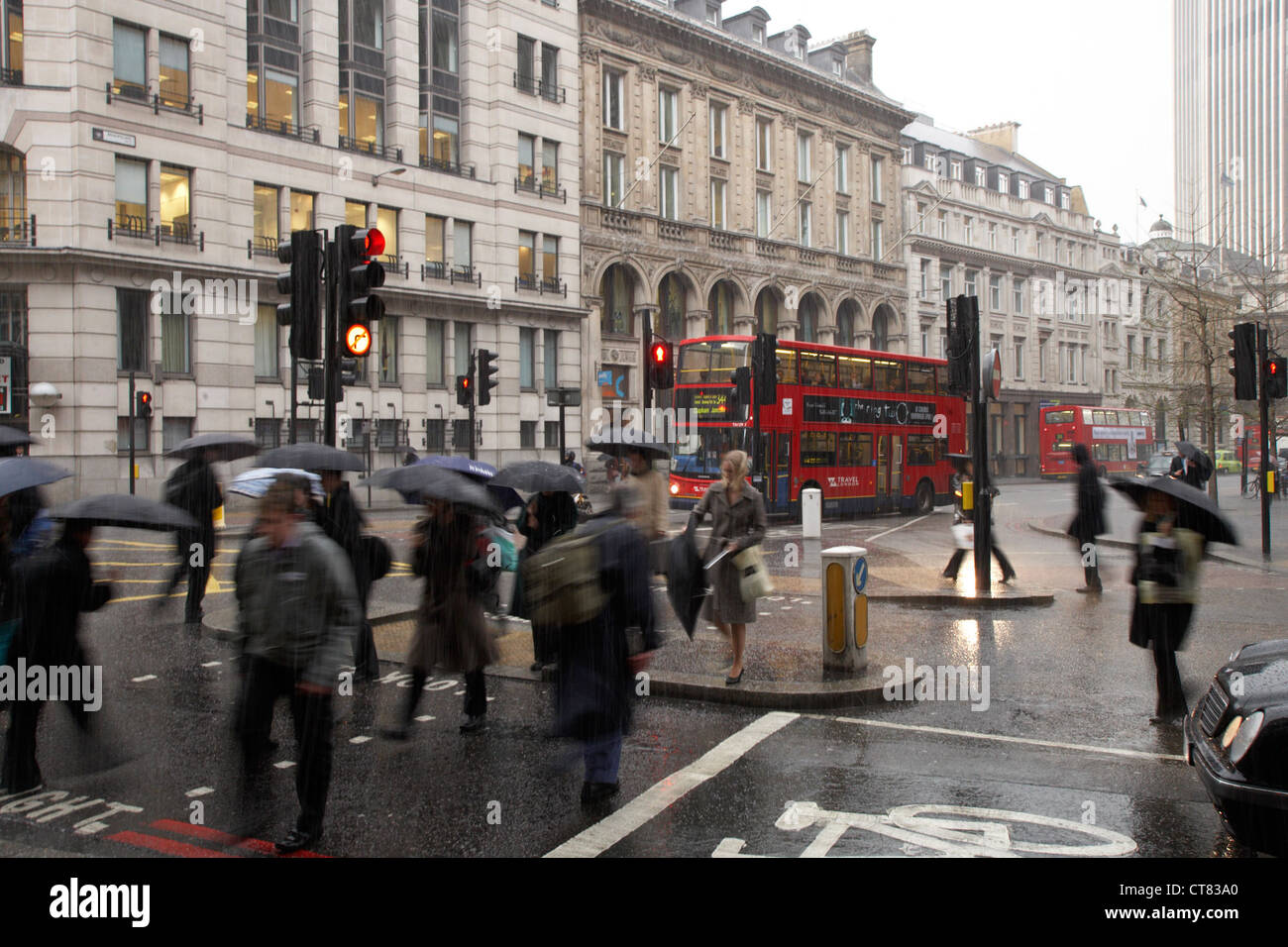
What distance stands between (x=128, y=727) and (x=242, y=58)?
28915mm

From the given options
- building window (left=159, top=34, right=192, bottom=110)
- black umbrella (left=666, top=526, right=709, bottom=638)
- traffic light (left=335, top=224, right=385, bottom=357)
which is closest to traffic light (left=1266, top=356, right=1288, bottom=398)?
black umbrella (left=666, top=526, right=709, bottom=638)

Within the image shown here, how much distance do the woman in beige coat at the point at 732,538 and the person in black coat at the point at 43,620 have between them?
4.46 metres

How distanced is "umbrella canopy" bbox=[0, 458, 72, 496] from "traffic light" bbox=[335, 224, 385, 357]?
3.36 meters

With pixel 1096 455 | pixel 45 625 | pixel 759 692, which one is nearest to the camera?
pixel 45 625

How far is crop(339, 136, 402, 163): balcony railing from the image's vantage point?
34.2 metres

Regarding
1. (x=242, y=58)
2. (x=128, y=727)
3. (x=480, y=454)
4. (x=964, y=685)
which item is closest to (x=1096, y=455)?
(x=480, y=454)

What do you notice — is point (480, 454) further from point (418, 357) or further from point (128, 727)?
point (128, 727)

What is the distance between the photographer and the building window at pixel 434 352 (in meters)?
36.3

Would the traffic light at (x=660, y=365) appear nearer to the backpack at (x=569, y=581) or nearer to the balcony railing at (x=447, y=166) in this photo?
the backpack at (x=569, y=581)

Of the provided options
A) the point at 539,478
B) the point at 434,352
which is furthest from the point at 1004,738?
the point at 434,352

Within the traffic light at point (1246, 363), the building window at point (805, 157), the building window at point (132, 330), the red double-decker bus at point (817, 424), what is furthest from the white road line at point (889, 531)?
the building window at point (805, 157)

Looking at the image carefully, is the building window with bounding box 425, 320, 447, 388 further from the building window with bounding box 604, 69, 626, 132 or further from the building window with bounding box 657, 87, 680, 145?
the building window with bounding box 657, 87, 680, 145

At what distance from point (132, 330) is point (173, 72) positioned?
737 centimetres

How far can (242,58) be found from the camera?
1226 inches
